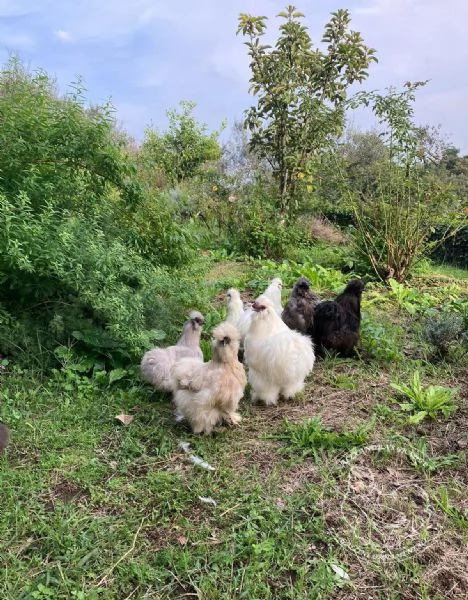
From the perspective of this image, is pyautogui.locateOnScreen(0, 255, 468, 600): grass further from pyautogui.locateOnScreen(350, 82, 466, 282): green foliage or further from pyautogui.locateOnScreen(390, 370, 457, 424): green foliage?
pyautogui.locateOnScreen(350, 82, 466, 282): green foliage

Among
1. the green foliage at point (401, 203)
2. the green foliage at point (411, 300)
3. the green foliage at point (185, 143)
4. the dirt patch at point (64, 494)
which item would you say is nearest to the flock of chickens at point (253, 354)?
the dirt patch at point (64, 494)

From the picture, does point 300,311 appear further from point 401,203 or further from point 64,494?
point 401,203

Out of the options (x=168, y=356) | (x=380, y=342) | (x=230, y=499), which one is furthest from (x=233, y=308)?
(x=230, y=499)

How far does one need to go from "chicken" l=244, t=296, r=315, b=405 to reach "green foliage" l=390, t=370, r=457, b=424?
0.83m

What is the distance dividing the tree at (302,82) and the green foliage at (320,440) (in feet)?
24.1

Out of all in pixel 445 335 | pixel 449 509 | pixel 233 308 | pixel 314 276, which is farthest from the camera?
pixel 314 276

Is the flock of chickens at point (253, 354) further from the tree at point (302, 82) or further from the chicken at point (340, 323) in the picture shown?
the tree at point (302, 82)

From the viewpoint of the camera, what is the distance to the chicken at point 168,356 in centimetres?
374

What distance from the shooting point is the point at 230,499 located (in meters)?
2.78

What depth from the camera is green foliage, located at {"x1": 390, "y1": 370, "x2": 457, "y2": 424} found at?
3.62m

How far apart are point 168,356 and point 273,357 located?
33.9 inches

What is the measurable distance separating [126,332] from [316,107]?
753 cm

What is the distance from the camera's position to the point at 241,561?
2.38 metres

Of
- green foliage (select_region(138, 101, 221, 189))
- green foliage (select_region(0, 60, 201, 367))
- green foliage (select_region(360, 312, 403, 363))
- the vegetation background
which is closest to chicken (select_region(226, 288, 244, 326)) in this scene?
the vegetation background
